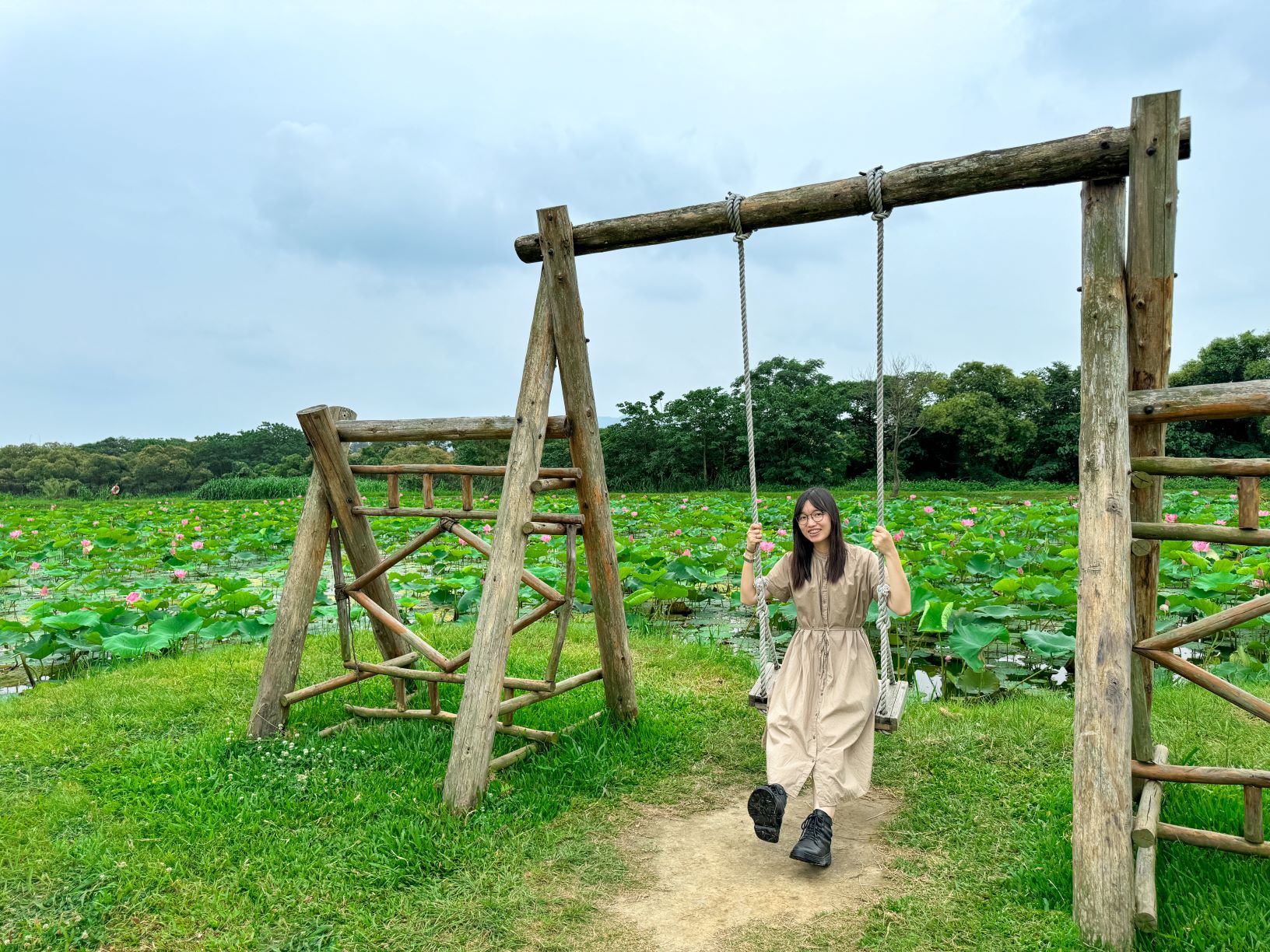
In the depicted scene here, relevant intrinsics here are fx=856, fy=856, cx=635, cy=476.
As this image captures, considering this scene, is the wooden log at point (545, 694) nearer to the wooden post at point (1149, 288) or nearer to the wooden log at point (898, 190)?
the wooden log at point (898, 190)

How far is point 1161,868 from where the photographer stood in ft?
9.18

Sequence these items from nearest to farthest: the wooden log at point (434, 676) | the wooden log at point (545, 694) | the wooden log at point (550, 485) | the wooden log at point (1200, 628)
Result: the wooden log at point (1200, 628), the wooden log at point (550, 485), the wooden log at point (545, 694), the wooden log at point (434, 676)

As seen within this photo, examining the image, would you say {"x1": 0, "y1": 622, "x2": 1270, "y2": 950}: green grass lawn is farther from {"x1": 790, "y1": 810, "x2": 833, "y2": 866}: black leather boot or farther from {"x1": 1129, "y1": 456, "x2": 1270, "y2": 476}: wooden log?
{"x1": 1129, "y1": 456, "x2": 1270, "y2": 476}: wooden log

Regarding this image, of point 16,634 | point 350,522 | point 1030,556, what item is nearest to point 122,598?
point 16,634

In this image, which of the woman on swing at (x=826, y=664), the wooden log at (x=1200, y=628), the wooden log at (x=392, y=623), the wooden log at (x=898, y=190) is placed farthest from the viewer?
the wooden log at (x=392, y=623)

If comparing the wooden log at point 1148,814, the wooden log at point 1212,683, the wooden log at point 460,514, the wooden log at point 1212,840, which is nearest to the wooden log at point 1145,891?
the wooden log at point 1148,814

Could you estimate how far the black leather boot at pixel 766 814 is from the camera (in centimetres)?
288

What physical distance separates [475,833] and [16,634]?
438 cm

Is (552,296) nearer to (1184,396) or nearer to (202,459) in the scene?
(1184,396)

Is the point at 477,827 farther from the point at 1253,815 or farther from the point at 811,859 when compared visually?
the point at 1253,815

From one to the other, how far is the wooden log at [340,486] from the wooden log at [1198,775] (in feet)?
10.0

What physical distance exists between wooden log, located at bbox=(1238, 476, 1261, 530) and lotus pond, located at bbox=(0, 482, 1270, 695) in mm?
2286

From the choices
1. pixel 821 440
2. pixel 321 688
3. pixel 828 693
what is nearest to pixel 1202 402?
pixel 828 693

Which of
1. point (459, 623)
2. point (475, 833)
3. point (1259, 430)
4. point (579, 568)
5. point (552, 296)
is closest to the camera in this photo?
point (475, 833)
